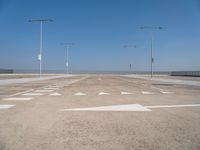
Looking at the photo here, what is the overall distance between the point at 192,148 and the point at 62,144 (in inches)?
A: 108

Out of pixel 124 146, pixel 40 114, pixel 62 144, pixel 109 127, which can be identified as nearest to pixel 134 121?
pixel 109 127

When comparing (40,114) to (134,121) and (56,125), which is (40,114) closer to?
(56,125)

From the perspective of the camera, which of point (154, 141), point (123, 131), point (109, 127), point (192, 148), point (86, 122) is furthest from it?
point (86, 122)

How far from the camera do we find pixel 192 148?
4.38 metres

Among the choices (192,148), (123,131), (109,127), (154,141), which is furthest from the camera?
(109,127)

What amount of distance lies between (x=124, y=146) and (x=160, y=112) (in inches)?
158

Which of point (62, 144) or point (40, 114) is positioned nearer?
point (62, 144)

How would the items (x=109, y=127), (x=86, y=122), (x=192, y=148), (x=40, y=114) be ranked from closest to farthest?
(x=192, y=148), (x=109, y=127), (x=86, y=122), (x=40, y=114)

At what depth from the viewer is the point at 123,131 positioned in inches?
216

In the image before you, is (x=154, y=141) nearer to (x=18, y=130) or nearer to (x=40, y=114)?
(x=18, y=130)

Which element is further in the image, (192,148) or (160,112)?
(160,112)

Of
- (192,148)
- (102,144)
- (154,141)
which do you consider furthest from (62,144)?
(192,148)

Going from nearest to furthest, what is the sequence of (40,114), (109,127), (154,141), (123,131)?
(154,141) < (123,131) < (109,127) < (40,114)

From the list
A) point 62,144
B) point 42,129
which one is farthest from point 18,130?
point 62,144
